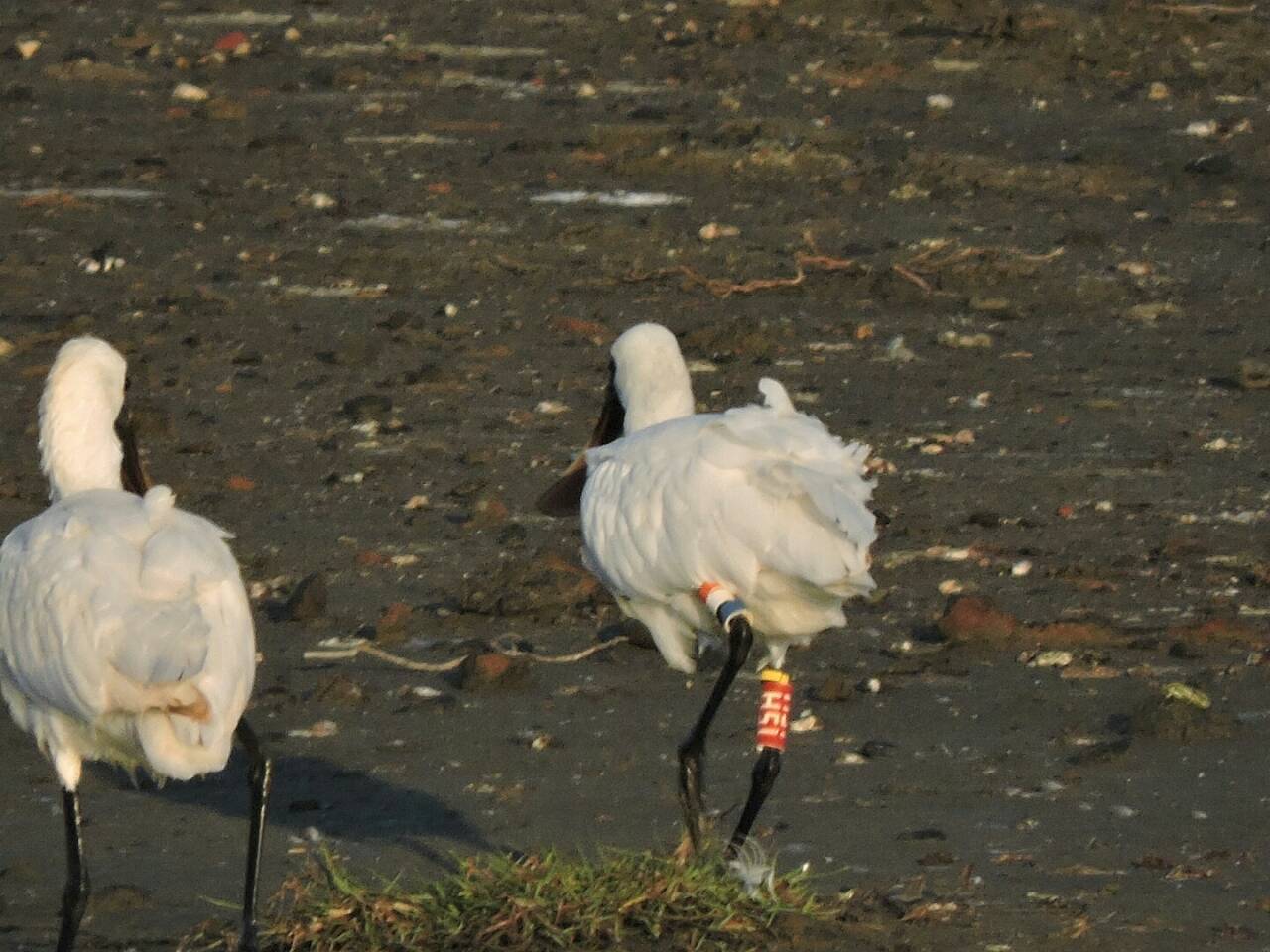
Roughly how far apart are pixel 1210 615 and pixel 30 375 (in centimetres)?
482

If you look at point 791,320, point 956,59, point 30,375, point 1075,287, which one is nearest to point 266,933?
point 30,375

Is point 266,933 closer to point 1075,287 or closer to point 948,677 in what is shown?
point 948,677

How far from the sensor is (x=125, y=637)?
5.94 metres

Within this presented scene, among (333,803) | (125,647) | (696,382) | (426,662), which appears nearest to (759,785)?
(333,803)

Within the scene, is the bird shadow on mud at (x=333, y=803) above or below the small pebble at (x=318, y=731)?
above

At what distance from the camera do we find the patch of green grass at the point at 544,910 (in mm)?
5816


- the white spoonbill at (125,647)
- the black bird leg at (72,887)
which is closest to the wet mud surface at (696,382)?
the black bird leg at (72,887)

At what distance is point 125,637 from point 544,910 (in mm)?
1065

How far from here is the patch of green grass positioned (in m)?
5.82

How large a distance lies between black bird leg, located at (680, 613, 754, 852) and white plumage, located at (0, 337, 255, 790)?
1147 millimetres

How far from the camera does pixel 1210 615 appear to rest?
8.72m

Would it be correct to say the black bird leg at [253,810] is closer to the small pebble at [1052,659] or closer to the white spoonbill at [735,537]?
the white spoonbill at [735,537]

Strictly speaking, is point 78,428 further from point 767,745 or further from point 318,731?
point 767,745

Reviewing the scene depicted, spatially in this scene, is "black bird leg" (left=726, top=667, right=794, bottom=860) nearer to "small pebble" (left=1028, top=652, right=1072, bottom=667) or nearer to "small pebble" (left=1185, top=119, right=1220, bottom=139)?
"small pebble" (left=1028, top=652, right=1072, bottom=667)
